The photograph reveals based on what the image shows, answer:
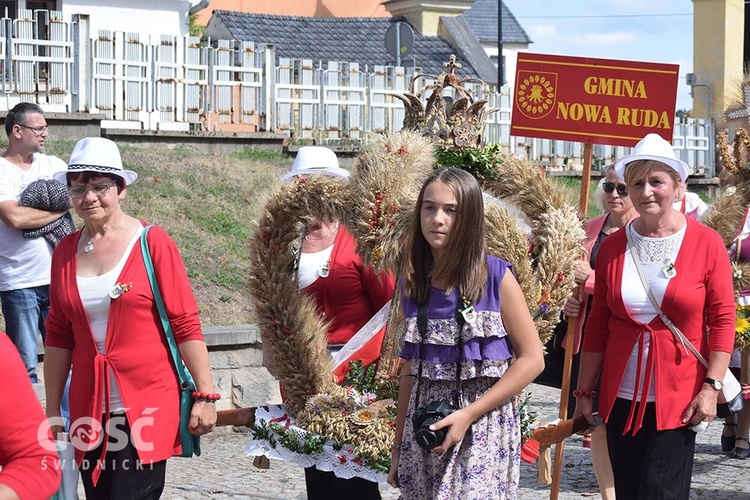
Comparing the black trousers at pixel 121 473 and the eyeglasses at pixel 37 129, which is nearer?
the black trousers at pixel 121 473

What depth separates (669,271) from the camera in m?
4.34

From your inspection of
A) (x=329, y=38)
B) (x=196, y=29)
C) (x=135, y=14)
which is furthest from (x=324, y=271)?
(x=329, y=38)

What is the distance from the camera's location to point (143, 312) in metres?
4.04

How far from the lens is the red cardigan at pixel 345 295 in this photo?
4.86m

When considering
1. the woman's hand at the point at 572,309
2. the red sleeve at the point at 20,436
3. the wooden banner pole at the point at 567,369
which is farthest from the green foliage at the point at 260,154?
the red sleeve at the point at 20,436

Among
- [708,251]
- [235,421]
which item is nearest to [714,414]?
[708,251]

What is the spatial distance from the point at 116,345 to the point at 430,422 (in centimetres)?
124

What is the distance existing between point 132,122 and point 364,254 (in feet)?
33.9

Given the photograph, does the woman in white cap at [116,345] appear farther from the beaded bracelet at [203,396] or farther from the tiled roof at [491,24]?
the tiled roof at [491,24]

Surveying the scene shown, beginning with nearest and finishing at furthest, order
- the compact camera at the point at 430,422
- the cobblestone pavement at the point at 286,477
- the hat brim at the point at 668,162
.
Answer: the compact camera at the point at 430,422
the hat brim at the point at 668,162
the cobblestone pavement at the point at 286,477

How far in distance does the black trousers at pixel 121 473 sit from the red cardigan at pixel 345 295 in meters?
1.14

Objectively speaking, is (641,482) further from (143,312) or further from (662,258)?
(143,312)

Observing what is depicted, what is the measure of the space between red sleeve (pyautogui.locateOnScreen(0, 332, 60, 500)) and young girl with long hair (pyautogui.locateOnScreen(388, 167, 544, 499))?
1.48m

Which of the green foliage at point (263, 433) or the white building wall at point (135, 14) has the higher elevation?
the white building wall at point (135, 14)
